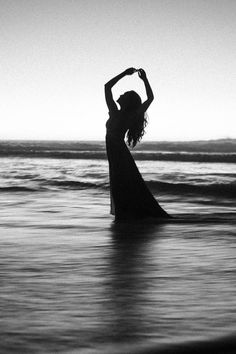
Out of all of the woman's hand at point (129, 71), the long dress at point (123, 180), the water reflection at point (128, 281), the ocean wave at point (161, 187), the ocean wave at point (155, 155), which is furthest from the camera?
the ocean wave at point (155, 155)

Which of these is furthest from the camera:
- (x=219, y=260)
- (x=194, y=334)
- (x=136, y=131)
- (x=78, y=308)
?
(x=136, y=131)

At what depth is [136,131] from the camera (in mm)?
7695

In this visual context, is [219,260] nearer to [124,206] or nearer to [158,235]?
[158,235]

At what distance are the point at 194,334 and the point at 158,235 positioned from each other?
3.57 meters

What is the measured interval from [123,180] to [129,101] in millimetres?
1009

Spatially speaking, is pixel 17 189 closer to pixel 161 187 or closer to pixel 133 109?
pixel 161 187

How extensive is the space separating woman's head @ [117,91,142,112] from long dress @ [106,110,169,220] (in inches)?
3.8

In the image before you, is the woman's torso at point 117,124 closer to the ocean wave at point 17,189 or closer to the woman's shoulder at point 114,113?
the woman's shoulder at point 114,113

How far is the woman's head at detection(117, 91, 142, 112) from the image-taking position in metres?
7.53

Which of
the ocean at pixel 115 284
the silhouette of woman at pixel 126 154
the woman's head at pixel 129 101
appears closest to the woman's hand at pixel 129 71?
the silhouette of woman at pixel 126 154

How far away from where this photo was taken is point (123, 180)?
25.2 feet

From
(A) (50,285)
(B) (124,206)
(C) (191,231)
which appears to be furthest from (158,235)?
(A) (50,285)

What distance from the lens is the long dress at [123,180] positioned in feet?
24.9

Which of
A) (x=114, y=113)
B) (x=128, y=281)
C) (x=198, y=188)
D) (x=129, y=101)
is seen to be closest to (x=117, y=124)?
(x=114, y=113)
